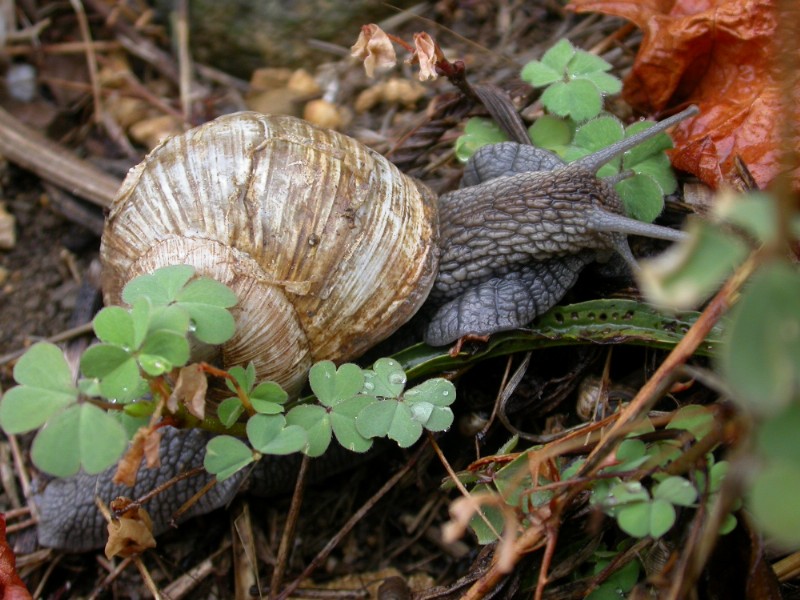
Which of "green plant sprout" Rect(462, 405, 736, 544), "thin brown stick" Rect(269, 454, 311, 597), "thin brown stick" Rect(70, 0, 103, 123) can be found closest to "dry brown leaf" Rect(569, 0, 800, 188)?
"green plant sprout" Rect(462, 405, 736, 544)

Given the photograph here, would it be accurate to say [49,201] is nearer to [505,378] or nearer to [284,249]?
[284,249]

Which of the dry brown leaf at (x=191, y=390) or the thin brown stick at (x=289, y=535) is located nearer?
the dry brown leaf at (x=191, y=390)

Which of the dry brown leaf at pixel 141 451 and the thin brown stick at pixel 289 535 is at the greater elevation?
the dry brown leaf at pixel 141 451

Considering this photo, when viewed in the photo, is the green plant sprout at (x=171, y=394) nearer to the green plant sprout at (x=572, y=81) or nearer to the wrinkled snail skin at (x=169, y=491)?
the wrinkled snail skin at (x=169, y=491)

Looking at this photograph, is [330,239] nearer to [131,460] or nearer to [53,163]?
[131,460]

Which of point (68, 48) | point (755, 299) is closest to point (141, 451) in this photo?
point (755, 299)

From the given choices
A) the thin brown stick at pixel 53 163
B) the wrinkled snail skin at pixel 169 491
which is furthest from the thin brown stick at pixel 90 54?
the wrinkled snail skin at pixel 169 491
